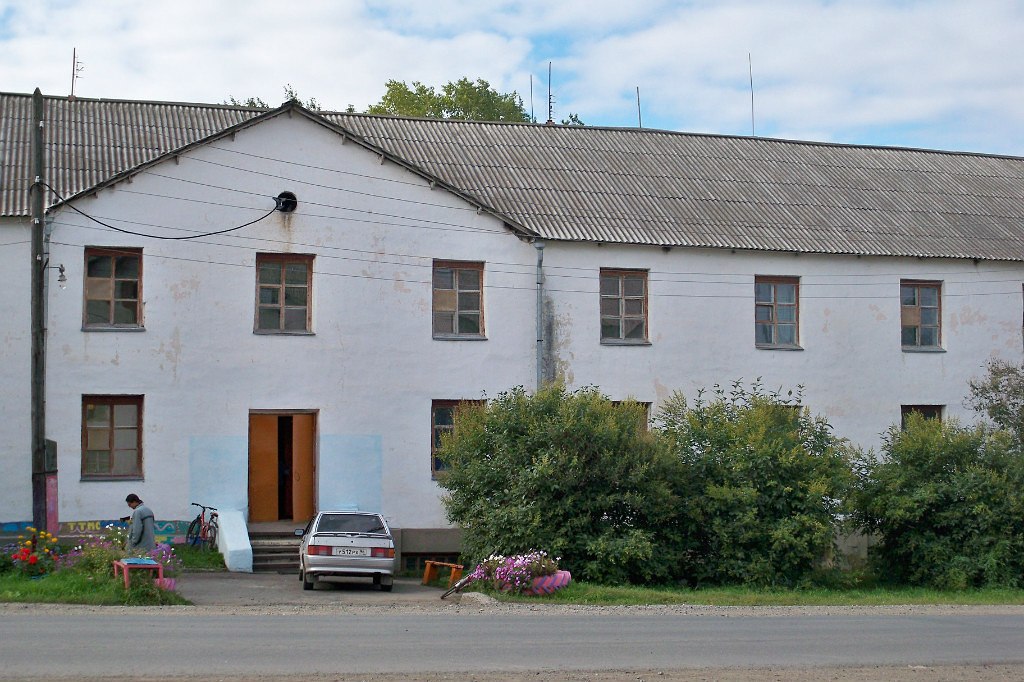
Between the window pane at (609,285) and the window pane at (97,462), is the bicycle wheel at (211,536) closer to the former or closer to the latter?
the window pane at (97,462)

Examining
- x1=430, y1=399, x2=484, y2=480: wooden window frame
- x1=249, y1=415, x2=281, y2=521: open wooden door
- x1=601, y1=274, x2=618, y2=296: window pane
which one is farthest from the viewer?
x1=601, y1=274, x2=618, y2=296: window pane

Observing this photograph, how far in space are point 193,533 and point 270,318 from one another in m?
4.61

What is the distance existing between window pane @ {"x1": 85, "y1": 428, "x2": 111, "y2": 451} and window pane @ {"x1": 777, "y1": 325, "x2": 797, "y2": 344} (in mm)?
15260

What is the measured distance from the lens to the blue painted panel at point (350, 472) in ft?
82.0

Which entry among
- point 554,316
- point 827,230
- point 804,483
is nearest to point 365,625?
point 804,483

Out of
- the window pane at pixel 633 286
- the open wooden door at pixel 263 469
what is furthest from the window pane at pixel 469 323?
the open wooden door at pixel 263 469

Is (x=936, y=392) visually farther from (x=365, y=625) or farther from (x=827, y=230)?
(x=365, y=625)

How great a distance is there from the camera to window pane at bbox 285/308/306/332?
2528 cm

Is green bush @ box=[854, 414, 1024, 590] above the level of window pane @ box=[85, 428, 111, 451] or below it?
below

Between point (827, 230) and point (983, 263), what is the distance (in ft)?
13.3

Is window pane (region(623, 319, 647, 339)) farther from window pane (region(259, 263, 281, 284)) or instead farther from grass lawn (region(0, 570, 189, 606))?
grass lawn (region(0, 570, 189, 606))

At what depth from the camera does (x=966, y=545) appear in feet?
76.4

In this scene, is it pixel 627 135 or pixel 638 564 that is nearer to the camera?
pixel 638 564

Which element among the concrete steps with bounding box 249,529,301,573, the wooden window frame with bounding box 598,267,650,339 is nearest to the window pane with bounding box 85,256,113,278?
the concrete steps with bounding box 249,529,301,573
